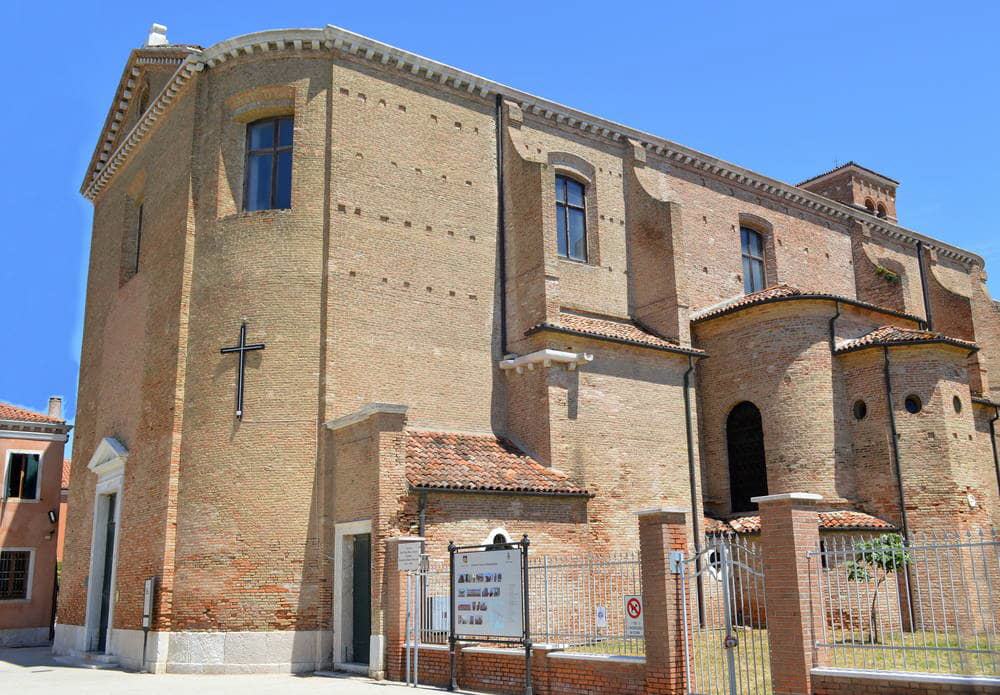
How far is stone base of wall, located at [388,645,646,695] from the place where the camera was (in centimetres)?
1133

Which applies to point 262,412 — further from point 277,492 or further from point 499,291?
point 499,291

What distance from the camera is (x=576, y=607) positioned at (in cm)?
1653

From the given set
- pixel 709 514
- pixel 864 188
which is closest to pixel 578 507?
pixel 709 514

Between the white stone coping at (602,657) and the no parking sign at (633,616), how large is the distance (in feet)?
1.10

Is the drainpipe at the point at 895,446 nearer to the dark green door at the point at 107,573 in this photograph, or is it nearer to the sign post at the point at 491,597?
the sign post at the point at 491,597

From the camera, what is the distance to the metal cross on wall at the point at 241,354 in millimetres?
17844

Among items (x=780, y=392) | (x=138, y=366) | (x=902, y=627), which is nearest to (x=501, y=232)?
(x=780, y=392)

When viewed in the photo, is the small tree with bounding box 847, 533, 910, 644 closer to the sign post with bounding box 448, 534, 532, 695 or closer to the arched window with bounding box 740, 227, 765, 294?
the sign post with bounding box 448, 534, 532, 695

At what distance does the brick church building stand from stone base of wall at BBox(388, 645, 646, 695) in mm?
1801

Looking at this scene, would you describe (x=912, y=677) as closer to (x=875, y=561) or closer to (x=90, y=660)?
(x=875, y=561)

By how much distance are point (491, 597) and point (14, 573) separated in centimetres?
2201

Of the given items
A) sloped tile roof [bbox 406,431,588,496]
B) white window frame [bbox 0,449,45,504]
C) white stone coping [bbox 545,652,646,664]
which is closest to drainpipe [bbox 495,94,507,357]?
sloped tile roof [bbox 406,431,588,496]

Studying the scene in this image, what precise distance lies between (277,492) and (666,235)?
11236 mm

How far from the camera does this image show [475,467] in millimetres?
17781
